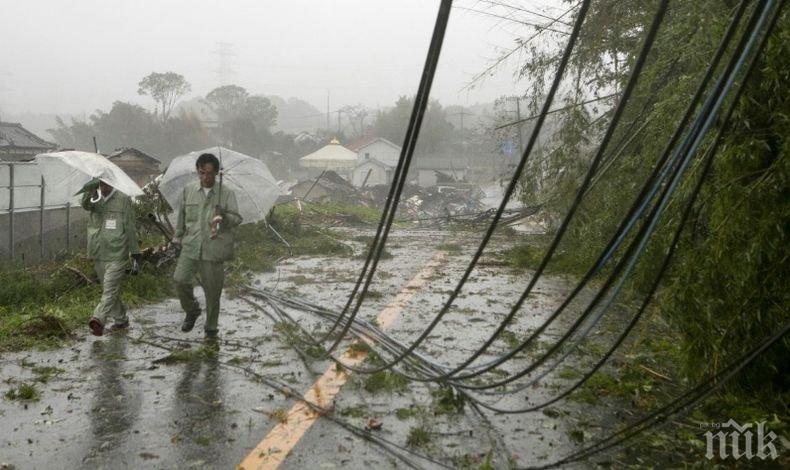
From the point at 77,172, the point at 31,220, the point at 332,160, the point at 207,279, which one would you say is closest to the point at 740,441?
the point at 207,279

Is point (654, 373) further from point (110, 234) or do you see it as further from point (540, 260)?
point (540, 260)

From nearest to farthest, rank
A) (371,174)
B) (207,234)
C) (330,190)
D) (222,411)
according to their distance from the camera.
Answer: (222,411), (207,234), (330,190), (371,174)

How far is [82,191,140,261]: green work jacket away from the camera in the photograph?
7070mm

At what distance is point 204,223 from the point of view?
6762 mm

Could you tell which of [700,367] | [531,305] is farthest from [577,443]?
[531,305]

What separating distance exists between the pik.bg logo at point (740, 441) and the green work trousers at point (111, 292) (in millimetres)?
5466

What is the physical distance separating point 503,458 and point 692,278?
6.58 ft

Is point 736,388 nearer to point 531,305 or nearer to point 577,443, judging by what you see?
point 577,443

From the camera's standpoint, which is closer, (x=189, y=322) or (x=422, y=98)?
(x=422, y=98)

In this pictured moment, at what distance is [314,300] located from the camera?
9297mm

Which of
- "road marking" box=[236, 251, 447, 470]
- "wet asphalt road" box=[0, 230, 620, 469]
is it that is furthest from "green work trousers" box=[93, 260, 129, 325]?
"road marking" box=[236, 251, 447, 470]

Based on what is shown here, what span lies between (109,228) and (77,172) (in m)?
1.01

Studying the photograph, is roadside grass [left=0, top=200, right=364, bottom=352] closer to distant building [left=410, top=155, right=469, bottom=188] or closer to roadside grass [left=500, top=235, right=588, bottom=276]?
roadside grass [left=500, top=235, right=588, bottom=276]

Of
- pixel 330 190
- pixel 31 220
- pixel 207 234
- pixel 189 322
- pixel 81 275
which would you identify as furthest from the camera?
pixel 330 190
